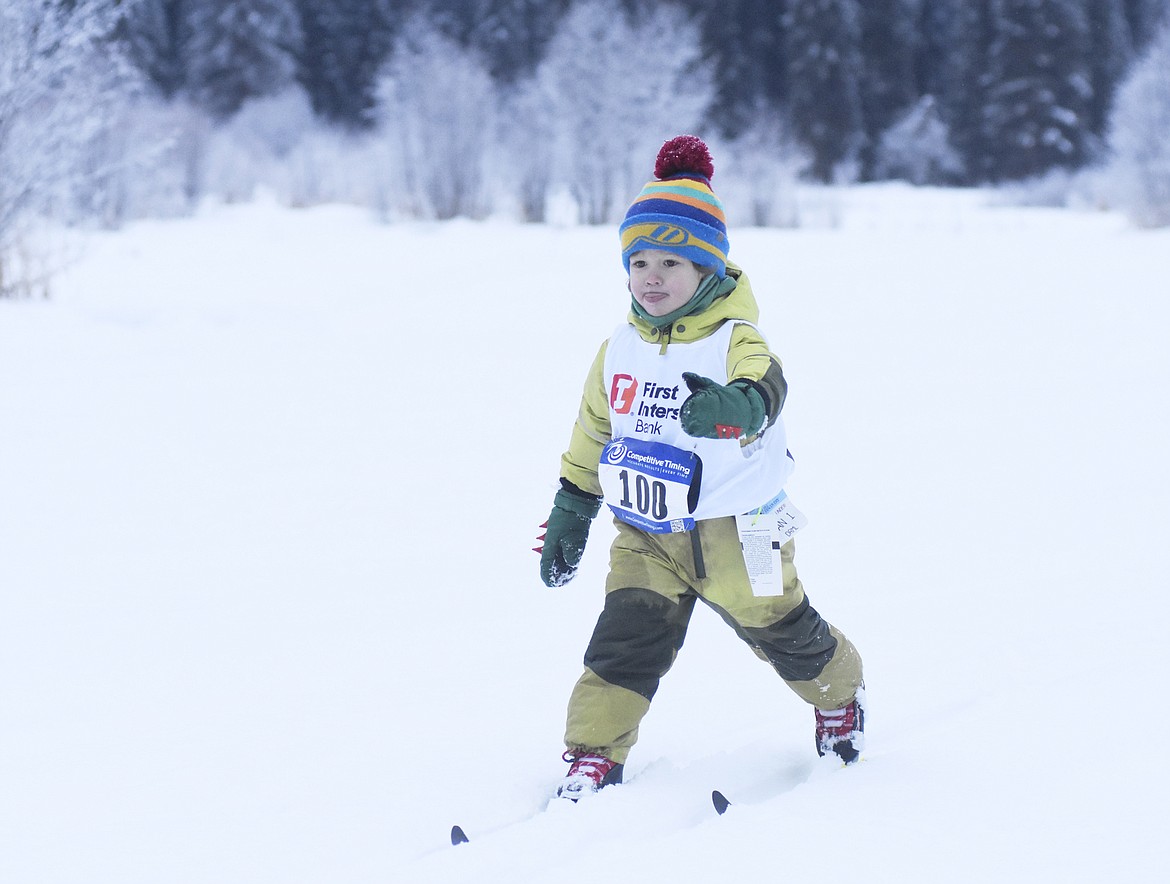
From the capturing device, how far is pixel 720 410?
1.77 metres

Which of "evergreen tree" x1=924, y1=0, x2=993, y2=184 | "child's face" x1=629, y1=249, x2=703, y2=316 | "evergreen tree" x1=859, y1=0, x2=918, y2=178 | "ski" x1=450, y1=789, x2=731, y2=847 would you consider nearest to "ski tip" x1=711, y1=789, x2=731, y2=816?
"ski" x1=450, y1=789, x2=731, y2=847

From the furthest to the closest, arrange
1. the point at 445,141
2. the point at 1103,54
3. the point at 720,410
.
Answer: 1. the point at 1103,54
2. the point at 445,141
3. the point at 720,410

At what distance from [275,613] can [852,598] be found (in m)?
1.75

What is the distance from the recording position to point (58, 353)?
5.93 m

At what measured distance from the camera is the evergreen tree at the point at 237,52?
86.0 feet

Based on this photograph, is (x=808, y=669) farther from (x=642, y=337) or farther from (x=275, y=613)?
(x=275, y=613)

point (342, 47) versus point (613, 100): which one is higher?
point (342, 47)

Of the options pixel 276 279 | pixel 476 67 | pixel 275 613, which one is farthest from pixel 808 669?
pixel 476 67

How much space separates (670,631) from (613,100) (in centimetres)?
1298

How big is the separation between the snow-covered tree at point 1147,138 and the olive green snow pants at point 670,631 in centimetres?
1134

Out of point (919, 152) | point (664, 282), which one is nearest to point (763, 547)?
point (664, 282)

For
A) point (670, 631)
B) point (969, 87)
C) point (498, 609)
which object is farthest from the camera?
point (969, 87)

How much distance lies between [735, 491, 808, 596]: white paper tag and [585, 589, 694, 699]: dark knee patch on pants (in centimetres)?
21

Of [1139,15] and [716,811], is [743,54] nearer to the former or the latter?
[1139,15]
